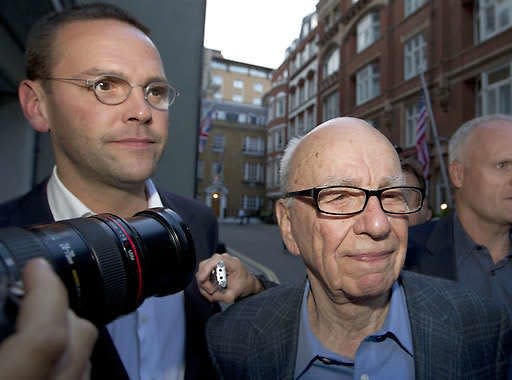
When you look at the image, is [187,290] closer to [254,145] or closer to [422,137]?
[422,137]

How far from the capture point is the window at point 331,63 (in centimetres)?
2286

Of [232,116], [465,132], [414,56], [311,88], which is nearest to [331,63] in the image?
[311,88]

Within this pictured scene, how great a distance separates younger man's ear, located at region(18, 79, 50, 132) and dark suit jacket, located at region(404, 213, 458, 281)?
1.95 meters

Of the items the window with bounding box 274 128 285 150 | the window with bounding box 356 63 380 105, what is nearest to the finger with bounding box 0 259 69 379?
the window with bounding box 356 63 380 105

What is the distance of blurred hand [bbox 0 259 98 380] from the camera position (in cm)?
50

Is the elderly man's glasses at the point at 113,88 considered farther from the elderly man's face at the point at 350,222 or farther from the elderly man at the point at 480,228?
the elderly man at the point at 480,228

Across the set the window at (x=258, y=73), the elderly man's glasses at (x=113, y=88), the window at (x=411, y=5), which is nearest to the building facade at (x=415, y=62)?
the window at (x=411, y=5)

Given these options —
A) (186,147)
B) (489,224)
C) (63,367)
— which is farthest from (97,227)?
(186,147)

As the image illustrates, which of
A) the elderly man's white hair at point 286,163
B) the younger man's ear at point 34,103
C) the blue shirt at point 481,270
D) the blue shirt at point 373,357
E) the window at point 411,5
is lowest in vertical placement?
the blue shirt at point 373,357

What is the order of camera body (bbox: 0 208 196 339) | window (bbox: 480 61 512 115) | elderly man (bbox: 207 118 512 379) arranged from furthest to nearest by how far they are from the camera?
window (bbox: 480 61 512 115) → elderly man (bbox: 207 118 512 379) → camera body (bbox: 0 208 196 339)

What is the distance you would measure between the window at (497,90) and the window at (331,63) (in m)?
10.8

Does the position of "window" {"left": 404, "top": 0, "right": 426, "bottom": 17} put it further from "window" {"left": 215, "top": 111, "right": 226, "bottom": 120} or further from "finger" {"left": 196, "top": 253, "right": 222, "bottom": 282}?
"window" {"left": 215, "top": 111, "right": 226, "bottom": 120}

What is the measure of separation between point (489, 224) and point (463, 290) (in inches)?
32.0

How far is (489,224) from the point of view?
2.09 m
